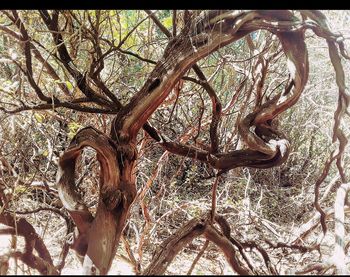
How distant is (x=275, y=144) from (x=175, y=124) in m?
1.26

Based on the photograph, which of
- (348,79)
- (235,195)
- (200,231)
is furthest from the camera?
(235,195)

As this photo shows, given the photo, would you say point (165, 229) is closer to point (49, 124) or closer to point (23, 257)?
point (49, 124)

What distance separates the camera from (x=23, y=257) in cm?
120

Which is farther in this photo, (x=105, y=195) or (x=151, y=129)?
(x=151, y=129)

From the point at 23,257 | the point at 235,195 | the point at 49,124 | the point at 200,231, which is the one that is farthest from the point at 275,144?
the point at 235,195

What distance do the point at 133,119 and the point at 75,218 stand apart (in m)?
0.31

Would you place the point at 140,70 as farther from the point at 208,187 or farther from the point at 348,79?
the point at 208,187

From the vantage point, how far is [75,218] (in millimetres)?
1079

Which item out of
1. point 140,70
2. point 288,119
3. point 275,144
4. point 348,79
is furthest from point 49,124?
point 288,119

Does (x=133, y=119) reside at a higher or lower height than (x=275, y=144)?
higher

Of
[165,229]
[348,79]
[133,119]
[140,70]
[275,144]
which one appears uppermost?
[140,70]

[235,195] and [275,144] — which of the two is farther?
[235,195]

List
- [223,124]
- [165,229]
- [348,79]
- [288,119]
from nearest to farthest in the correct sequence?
1. [348,79]
2. [165,229]
3. [223,124]
4. [288,119]

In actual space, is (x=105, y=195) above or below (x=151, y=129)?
below
